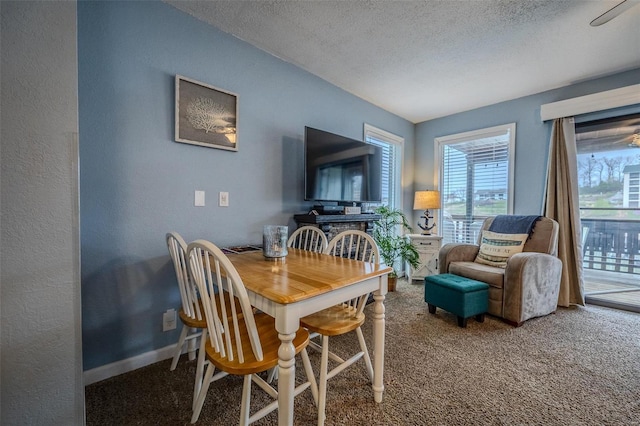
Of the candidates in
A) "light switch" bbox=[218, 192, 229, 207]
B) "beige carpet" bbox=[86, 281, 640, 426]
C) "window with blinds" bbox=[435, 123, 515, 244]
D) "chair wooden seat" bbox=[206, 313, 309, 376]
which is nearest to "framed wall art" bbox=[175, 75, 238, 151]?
"light switch" bbox=[218, 192, 229, 207]

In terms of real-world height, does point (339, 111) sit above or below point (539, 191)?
above

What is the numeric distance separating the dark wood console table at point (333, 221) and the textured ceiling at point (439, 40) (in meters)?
1.52

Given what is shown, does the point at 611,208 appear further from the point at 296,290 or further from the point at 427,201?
the point at 296,290

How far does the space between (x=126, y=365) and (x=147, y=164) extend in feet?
4.33

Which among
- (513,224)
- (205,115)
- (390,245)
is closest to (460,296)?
(390,245)

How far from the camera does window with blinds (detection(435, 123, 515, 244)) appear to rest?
353 cm

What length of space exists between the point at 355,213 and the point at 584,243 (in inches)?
114

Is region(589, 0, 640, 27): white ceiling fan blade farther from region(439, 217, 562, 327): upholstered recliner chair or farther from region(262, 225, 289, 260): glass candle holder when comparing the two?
region(262, 225, 289, 260): glass candle holder

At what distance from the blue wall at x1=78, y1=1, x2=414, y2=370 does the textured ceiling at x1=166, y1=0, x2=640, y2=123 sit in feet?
1.03

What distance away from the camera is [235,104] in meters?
2.14

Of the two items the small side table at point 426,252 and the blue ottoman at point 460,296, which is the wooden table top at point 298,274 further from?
the small side table at point 426,252

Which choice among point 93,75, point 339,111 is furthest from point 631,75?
point 93,75

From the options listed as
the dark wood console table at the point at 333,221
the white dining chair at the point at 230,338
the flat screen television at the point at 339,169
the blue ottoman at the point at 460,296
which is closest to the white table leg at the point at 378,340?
the white dining chair at the point at 230,338

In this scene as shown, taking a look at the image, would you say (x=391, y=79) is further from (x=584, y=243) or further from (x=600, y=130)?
(x=584, y=243)
